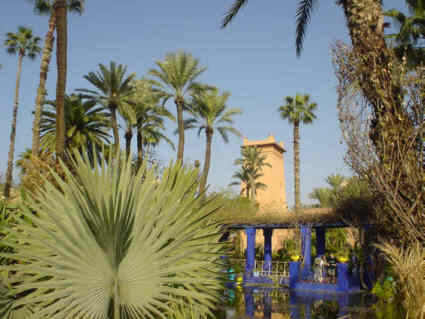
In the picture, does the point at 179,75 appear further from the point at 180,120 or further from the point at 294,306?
the point at 294,306

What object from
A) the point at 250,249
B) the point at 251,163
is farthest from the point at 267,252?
the point at 251,163

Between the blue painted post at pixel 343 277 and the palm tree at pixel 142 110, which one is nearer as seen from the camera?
the blue painted post at pixel 343 277

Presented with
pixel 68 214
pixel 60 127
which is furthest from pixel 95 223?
pixel 60 127

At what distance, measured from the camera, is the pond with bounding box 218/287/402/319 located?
11438 millimetres

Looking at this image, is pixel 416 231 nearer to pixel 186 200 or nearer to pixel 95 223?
pixel 186 200

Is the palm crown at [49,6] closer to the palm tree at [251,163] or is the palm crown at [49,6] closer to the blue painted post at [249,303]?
the blue painted post at [249,303]

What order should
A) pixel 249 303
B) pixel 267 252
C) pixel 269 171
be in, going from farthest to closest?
pixel 269 171 < pixel 267 252 < pixel 249 303

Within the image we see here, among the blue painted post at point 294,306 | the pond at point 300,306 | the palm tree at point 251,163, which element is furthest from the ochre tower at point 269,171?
the blue painted post at point 294,306

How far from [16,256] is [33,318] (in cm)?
55

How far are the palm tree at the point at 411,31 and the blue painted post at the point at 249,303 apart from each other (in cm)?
1107

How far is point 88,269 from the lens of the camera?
10.6 ft

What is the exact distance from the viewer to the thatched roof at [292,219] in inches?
806

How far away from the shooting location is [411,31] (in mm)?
16609

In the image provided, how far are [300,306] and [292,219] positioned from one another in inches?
327
